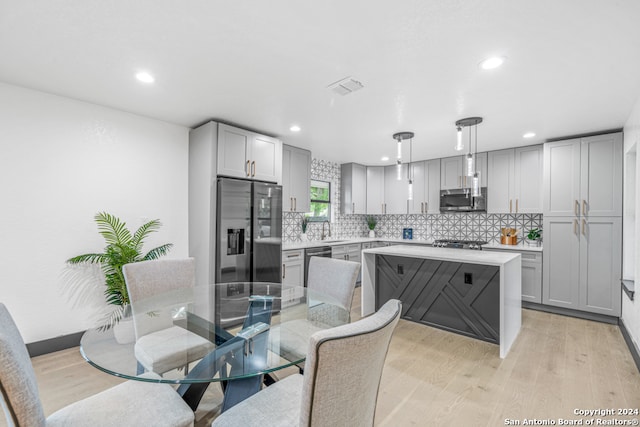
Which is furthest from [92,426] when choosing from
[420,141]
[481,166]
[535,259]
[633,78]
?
[481,166]

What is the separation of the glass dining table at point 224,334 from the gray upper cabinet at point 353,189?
356 cm

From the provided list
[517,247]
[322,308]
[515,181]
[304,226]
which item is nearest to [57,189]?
[322,308]

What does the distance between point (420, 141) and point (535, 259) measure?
2372 mm

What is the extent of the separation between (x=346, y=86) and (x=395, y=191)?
3.85 meters

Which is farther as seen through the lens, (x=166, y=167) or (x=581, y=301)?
(x=581, y=301)

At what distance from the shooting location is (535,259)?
421 cm

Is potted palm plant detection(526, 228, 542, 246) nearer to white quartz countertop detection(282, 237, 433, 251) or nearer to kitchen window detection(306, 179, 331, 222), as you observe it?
white quartz countertop detection(282, 237, 433, 251)

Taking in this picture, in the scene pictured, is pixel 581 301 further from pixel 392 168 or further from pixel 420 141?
pixel 392 168

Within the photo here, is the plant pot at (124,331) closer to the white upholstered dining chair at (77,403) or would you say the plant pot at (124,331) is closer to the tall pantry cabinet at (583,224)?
the white upholstered dining chair at (77,403)

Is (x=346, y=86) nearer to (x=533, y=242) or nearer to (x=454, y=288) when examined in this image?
(x=454, y=288)

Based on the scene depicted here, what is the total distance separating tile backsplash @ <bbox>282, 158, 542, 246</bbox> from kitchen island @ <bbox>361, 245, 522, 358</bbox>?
1832 mm

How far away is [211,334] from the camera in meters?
1.74

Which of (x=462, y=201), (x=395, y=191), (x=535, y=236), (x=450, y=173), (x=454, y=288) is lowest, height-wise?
(x=454, y=288)

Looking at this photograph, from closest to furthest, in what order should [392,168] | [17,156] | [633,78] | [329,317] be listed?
[329,317], [633,78], [17,156], [392,168]
